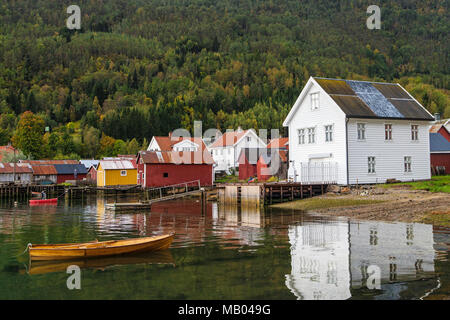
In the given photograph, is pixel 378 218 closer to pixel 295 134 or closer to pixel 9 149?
pixel 295 134

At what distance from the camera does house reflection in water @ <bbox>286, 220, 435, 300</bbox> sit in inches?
576

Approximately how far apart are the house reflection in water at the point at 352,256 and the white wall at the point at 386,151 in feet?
55.0

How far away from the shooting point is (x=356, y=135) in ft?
147

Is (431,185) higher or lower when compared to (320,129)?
lower

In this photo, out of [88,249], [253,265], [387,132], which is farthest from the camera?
[387,132]

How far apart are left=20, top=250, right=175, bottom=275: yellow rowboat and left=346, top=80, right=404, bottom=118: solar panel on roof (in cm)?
3334

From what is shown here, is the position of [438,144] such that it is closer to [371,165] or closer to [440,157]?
[440,157]

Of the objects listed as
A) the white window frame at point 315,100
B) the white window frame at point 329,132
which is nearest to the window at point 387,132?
the white window frame at point 329,132

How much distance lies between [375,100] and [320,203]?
15.0 metres

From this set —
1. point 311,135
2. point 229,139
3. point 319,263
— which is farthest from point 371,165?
point 229,139

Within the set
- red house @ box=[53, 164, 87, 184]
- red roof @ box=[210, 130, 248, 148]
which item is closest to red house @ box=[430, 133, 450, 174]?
red roof @ box=[210, 130, 248, 148]

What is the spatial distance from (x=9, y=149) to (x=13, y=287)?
110m

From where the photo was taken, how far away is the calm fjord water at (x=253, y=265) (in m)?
14.2

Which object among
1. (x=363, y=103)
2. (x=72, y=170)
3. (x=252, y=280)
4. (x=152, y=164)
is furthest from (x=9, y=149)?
(x=252, y=280)
